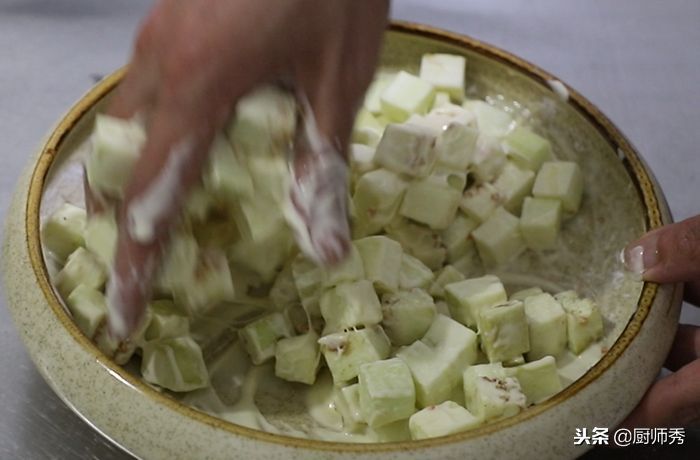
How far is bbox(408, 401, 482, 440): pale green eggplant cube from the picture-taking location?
782mm

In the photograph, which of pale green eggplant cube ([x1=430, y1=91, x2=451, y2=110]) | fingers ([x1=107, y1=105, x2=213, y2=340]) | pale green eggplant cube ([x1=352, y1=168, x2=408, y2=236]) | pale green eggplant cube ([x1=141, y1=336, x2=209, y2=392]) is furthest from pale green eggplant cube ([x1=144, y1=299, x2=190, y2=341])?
pale green eggplant cube ([x1=430, y1=91, x2=451, y2=110])

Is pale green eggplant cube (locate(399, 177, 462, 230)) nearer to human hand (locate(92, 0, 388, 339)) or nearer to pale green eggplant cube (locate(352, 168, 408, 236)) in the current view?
pale green eggplant cube (locate(352, 168, 408, 236))

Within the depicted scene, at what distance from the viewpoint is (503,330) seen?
0.88m

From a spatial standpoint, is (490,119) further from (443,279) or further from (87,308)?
(87,308)

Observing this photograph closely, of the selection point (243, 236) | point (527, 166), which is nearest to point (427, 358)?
point (243, 236)

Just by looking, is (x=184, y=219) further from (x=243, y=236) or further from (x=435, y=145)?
(x=435, y=145)

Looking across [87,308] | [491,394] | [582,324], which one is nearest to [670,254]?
[582,324]

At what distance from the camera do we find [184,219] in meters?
0.76

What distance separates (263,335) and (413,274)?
166 mm

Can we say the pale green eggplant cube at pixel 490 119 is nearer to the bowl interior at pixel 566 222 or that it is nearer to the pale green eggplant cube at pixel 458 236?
the bowl interior at pixel 566 222

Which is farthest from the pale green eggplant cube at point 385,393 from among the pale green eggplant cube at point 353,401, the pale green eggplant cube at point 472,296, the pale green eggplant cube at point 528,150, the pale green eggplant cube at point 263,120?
the pale green eggplant cube at point 528,150

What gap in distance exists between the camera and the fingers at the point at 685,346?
3.10 feet

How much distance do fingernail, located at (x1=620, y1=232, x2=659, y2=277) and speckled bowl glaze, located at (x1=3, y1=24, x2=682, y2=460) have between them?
19mm

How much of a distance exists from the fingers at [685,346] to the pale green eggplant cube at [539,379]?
0.53 ft
